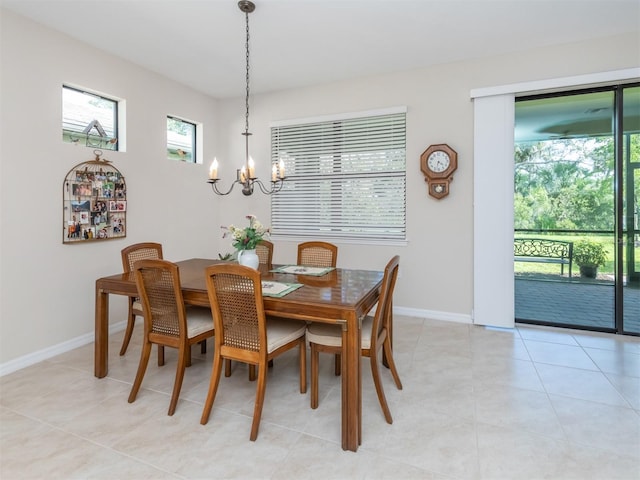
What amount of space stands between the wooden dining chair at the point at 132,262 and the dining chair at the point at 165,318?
49 centimetres

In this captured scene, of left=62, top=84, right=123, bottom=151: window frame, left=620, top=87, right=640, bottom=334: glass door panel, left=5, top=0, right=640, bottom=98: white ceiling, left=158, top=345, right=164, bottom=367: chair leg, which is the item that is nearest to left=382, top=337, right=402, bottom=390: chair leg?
left=158, top=345, right=164, bottom=367: chair leg

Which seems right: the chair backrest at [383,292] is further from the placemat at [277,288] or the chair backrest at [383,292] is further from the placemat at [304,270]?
the placemat at [304,270]

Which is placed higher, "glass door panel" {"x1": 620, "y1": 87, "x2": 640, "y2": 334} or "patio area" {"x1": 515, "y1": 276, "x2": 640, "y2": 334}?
"glass door panel" {"x1": 620, "y1": 87, "x2": 640, "y2": 334}

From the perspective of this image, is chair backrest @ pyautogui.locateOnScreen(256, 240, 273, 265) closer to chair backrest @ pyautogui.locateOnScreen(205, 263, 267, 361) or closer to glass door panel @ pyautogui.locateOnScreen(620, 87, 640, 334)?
chair backrest @ pyautogui.locateOnScreen(205, 263, 267, 361)

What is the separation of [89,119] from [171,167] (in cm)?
97

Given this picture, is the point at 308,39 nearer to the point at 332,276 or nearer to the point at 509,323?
the point at 332,276

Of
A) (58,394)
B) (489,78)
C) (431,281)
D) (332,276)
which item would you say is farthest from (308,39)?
(58,394)

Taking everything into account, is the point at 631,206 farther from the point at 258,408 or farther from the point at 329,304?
the point at 258,408

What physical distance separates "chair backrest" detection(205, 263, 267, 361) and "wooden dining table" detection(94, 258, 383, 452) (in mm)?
121

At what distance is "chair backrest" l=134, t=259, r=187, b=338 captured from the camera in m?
2.16

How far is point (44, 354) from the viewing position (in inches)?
117

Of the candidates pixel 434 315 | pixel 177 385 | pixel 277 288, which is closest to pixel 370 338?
pixel 277 288

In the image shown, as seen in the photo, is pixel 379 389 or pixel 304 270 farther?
pixel 304 270

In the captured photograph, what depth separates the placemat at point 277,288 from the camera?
2125 millimetres
